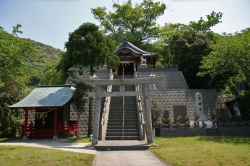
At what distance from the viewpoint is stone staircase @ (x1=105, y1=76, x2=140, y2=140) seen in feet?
44.1

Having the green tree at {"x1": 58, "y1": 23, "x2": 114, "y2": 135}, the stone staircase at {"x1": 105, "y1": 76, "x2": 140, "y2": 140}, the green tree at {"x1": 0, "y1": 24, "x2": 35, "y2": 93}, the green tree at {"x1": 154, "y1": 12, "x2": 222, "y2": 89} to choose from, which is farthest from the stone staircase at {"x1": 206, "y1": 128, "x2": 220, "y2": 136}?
the green tree at {"x1": 0, "y1": 24, "x2": 35, "y2": 93}

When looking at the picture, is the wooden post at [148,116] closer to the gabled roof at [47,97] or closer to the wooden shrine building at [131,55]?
the gabled roof at [47,97]

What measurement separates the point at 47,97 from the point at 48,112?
43.9 inches

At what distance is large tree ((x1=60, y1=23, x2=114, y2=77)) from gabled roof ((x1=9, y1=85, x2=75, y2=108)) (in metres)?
1.91

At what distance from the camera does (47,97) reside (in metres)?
16.5

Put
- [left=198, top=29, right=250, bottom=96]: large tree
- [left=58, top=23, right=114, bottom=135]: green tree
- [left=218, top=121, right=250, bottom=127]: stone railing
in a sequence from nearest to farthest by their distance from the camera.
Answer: [left=198, top=29, right=250, bottom=96]: large tree
[left=58, top=23, right=114, bottom=135]: green tree
[left=218, top=121, right=250, bottom=127]: stone railing

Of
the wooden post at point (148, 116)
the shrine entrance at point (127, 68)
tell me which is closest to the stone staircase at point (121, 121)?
the wooden post at point (148, 116)

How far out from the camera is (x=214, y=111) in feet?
65.9

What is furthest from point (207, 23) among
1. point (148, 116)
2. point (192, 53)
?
point (148, 116)

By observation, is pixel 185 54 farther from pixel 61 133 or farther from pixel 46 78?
pixel 46 78

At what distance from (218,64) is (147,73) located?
9210mm

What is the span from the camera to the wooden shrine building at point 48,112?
15.5 m

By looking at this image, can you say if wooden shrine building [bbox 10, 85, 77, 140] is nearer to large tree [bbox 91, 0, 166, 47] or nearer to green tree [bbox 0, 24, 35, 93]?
green tree [bbox 0, 24, 35, 93]

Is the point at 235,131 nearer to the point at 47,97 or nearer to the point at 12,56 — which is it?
the point at 47,97
